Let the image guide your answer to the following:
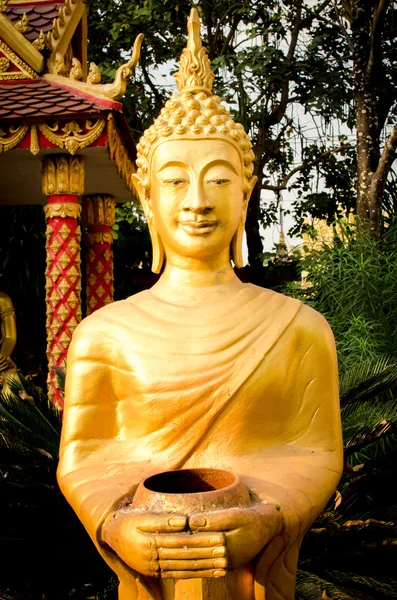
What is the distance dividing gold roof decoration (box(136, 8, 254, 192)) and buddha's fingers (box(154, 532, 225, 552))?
1201 mm

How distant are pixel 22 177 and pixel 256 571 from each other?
602 centimetres

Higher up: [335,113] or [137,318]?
[335,113]

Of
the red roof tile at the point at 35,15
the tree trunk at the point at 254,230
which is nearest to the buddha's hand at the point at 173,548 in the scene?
the red roof tile at the point at 35,15

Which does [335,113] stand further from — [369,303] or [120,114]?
[120,114]

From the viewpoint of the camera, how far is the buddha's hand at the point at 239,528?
1702mm

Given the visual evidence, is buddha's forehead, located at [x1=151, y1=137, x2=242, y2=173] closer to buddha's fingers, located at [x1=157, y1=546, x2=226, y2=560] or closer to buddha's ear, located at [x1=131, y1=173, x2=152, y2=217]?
buddha's ear, located at [x1=131, y1=173, x2=152, y2=217]

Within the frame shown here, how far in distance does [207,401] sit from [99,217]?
20.0 feet

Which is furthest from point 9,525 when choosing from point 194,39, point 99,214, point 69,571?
point 99,214

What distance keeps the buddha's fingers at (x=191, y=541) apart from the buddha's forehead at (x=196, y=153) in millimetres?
1135

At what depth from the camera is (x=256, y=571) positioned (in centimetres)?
189

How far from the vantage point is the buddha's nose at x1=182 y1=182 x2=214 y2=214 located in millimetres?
2200

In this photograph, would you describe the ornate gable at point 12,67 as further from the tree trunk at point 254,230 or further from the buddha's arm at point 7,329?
the tree trunk at point 254,230

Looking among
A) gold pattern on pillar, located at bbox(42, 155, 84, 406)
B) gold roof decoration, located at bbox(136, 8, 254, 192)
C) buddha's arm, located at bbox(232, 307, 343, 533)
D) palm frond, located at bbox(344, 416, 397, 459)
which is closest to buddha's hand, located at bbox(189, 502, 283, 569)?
buddha's arm, located at bbox(232, 307, 343, 533)

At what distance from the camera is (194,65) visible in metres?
2.41
